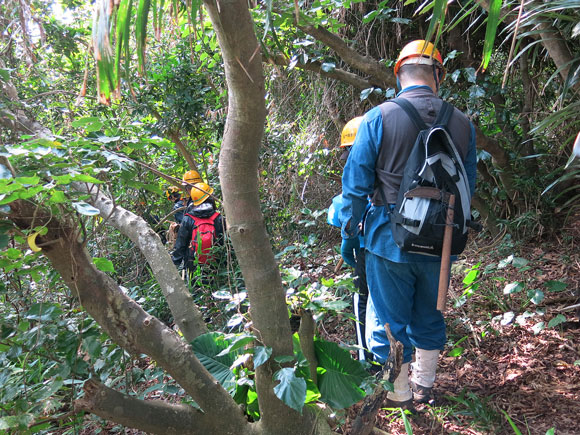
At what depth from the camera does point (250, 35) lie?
3.77 feet

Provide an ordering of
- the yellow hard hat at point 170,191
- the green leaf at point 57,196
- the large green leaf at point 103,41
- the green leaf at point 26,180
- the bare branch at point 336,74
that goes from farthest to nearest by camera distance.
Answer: the yellow hard hat at point 170,191 → the bare branch at point 336,74 → the green leaf at point 57,196 → the green leaf at point 26,180 → the large green leaf at point 103,41

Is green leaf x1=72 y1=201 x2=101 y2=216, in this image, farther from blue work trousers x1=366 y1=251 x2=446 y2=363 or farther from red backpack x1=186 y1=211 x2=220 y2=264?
red backpack x1=186 y1=211 x2=220 y2=264

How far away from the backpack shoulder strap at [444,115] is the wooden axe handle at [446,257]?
41 centimetres

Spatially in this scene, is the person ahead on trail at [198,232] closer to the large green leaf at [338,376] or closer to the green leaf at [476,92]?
the green leaf at [476,92]

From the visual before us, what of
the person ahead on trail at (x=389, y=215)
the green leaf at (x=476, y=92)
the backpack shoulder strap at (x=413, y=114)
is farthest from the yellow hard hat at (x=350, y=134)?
the green leaf at (x=476, y=92)

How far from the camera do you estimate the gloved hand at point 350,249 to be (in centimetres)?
291

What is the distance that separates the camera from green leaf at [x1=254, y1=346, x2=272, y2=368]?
145 cm

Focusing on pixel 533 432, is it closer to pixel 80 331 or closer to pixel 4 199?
pixel 80 331

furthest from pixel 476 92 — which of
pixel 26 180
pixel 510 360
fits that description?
pixel 26 180

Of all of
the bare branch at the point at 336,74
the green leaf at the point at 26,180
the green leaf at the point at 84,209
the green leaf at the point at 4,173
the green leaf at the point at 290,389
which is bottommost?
the green leaf at the point at 290,389

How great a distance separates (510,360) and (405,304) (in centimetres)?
101

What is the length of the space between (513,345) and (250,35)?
2.80 meters

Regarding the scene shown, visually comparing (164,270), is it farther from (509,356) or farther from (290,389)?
(509,356)

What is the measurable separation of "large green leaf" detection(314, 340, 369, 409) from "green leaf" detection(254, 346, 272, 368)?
436mm
